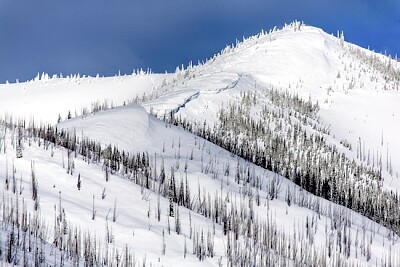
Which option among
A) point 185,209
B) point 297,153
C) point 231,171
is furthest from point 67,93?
point 185,209

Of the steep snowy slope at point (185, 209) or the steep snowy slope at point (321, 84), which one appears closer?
the steep snowy slope at point (185, 209)

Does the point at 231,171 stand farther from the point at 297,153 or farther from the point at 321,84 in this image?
the point at 321,84

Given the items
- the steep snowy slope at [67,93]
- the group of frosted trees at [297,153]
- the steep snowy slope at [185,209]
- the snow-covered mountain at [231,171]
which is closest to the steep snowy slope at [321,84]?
the snow-covered mountain at [231,171]

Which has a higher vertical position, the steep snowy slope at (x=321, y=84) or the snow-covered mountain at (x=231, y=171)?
the steep snowy slope at (x=321, y=84)

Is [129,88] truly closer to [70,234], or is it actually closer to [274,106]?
[274,106]

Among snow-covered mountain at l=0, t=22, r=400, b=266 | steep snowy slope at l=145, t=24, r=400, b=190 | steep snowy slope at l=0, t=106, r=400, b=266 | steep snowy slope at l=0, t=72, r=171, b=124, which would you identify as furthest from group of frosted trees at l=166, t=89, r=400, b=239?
steep snowy slope at l=0, t=72, r=171, b=124

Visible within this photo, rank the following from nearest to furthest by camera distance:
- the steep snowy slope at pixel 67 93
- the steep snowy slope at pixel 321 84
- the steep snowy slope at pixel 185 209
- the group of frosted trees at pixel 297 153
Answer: the steep snowy slope at pixel 185 209 < the group of frosted trees at pixel 297 153 < the steep snowy slope at pixel 321 84 < the steep snowy slope at pixel 67 93

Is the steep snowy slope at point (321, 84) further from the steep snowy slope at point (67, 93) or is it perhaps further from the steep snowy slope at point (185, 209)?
the steep snowy slope at point (185, 209)

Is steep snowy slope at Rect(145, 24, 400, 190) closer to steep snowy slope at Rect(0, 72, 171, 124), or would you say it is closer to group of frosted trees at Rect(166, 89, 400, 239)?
group of frosted trees at Rect(166, 89, 400, 239)

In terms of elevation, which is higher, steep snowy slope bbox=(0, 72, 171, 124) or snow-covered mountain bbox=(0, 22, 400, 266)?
steep snowy slope bbox=(0, 72, 171, 124)
